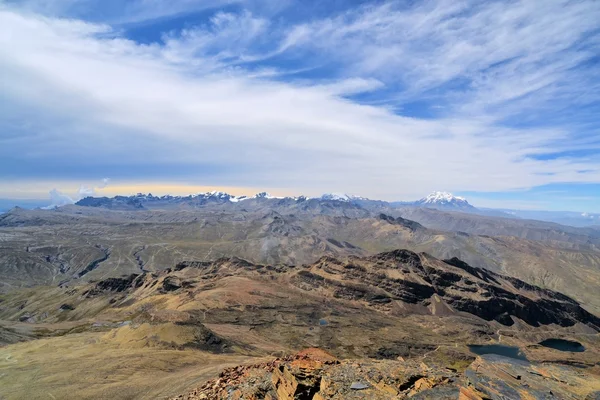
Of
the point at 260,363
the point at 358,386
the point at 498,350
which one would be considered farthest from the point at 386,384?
the point at 498,350

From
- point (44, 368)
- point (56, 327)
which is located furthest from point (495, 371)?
point (56, 327)

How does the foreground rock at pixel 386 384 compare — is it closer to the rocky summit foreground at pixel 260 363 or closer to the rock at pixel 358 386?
the rock at pixel 358 386

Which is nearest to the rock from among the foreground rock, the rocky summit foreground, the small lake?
the foreground rock

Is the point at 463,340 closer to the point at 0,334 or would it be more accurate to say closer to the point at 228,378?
the point at 228,378

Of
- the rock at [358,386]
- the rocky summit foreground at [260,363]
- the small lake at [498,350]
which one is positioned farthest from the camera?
the small lake at [498,350]

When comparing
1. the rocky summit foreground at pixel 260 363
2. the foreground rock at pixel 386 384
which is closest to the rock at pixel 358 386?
the foreground rock at pixel 386 384

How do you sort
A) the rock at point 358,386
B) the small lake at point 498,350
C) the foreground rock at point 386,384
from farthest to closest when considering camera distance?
the small lake at point 498,350
the rock at point 358,386
the foreground rock at point 386,384

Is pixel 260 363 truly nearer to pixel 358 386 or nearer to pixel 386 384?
pixel 358 386

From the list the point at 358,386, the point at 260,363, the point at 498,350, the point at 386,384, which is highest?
the point at 358,386
